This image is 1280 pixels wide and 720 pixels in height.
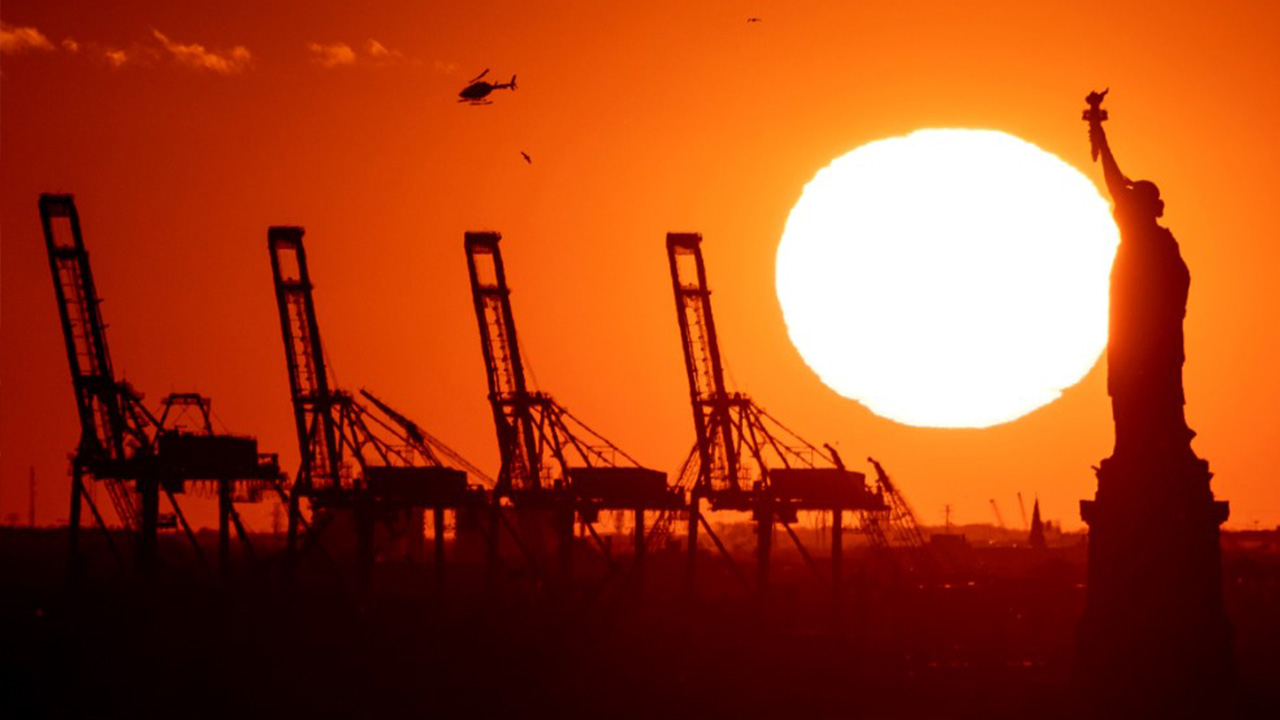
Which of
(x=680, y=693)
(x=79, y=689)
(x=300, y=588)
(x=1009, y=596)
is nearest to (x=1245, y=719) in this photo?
(x=680, y=693)

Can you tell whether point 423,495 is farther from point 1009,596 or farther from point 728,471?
point 1009,596

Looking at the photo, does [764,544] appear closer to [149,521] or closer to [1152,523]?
[149,521]

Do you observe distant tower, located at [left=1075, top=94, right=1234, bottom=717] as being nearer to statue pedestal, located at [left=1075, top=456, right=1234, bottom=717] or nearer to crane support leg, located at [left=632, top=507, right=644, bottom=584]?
statue pedestal, located at [left=1075, top=456, right=1234, bottom=717]

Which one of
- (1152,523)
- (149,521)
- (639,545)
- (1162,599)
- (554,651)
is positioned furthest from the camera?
(639,545)

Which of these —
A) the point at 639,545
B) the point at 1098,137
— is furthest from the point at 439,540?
the point at 1098,137

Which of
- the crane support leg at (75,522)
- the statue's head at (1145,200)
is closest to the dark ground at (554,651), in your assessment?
the crane support leg at (75,522)

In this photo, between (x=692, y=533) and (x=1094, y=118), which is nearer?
(x=1094, y=118)
